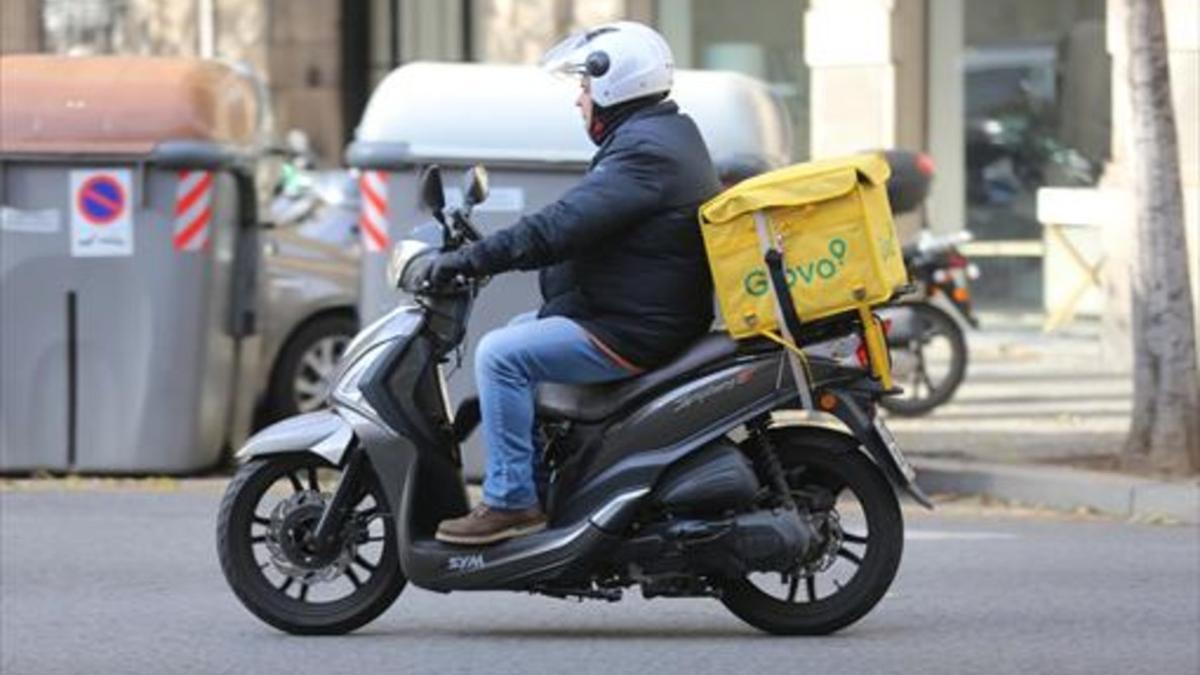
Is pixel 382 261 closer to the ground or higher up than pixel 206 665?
higher up

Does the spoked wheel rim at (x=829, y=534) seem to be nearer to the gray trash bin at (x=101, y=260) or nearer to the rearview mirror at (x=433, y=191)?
the rearview mirror at (x=433, y=191)

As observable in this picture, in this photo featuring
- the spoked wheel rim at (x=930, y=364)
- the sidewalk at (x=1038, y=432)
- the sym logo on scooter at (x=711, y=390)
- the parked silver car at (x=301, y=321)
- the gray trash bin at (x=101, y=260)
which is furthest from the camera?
the spoked wheel rim at (x=930, y=364)

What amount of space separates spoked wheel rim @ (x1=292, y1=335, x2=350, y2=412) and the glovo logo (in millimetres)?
6623

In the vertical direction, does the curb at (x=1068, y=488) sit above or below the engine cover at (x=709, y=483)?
below

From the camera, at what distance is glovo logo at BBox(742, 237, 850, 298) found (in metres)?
8.16

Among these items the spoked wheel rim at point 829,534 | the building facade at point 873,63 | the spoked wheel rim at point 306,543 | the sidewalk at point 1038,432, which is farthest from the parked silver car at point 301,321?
the spoked wheel rim at point 829,534

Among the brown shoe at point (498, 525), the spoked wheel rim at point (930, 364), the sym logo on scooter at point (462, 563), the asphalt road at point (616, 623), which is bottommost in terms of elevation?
the asphalt road at point (616, 623)

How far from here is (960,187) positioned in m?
20.9

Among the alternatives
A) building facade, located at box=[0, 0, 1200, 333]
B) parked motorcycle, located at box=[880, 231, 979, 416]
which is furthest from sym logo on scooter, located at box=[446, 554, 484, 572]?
building facade, located at box=[0, 0, 1200, 333]

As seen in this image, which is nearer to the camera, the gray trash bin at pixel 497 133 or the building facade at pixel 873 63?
the gray trash bin at pixel 497 133

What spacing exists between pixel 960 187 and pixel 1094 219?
239cm

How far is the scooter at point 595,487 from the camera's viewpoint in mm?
8250

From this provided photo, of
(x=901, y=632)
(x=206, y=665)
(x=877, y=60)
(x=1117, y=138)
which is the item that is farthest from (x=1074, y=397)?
(x=206, y=665)

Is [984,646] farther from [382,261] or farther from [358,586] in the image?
[382,261]
